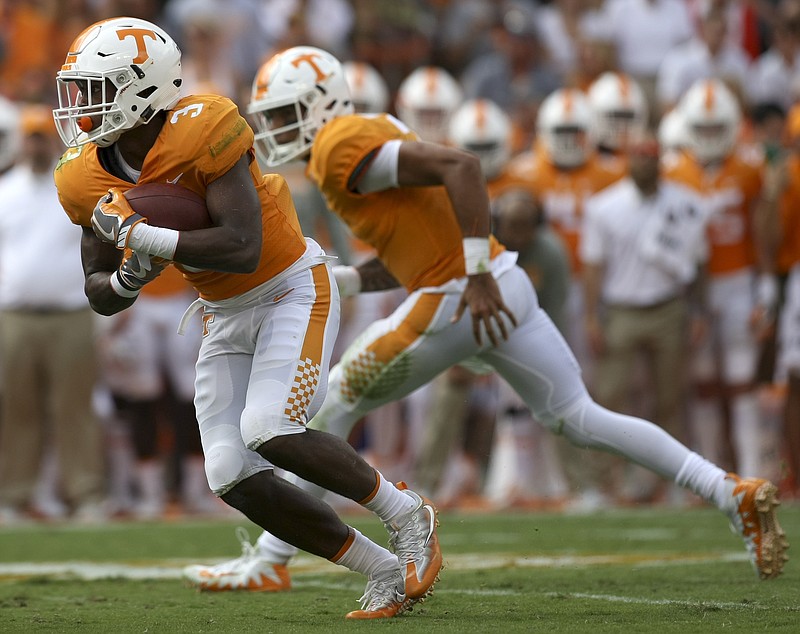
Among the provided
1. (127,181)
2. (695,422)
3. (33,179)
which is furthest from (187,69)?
(127,181)

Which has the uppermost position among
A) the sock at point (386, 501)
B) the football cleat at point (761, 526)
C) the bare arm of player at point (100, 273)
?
the bare arm of player at point (100, 273)

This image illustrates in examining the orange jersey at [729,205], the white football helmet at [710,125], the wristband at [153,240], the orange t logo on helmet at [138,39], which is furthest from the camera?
the white football helmet at [710,125]

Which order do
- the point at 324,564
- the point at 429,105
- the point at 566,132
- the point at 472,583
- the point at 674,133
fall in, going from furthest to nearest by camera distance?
the point at 429,105 → the point at 674,133 → the point at 566,132 → the point at 324,564 → the point at 472,583

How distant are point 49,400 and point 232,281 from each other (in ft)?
13.6

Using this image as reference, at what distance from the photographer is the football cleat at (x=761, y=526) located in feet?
15.3

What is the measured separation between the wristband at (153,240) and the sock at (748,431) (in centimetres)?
511

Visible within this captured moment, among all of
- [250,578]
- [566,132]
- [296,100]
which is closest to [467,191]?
[296,100]

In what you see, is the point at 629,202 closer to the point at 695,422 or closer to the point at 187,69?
the point at 695,422

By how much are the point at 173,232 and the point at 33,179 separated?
4.41 m

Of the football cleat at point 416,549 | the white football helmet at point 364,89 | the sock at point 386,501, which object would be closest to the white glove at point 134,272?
the sock at point 386,501

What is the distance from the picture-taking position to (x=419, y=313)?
4.79 m

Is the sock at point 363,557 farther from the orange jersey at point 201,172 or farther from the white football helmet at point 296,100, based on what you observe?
the white football helmet at point 296,100

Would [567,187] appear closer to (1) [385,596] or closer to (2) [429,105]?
(2) [429,105]

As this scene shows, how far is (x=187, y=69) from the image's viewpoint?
928cm
